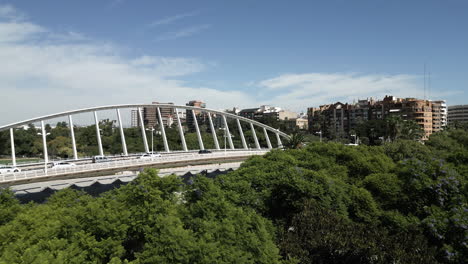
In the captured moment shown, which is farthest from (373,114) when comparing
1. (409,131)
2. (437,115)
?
(409,131)

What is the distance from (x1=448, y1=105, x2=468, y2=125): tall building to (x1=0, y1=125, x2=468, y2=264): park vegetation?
529 feet

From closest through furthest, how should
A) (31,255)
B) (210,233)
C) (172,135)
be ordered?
1. (31,255)
2. (210,233)
3. (172,135)

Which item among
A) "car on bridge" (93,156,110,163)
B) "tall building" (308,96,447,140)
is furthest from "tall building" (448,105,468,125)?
"car on bridge" (93,156,110,163)

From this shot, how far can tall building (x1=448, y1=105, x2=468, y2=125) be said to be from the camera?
150 metres

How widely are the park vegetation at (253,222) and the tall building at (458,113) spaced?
529 ft

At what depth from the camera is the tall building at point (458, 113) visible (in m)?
150

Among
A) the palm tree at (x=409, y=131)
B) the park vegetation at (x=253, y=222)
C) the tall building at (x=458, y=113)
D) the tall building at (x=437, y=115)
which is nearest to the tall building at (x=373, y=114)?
the tall building at (x=437, y=115)

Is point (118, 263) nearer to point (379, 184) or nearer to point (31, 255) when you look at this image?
point (31, 255)

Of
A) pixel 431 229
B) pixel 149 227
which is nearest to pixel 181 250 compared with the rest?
pixel 149 227

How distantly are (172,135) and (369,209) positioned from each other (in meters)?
67.2

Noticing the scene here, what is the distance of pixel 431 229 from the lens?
455 inches

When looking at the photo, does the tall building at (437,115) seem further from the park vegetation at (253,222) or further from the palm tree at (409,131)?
the park vegetation at (253,222)

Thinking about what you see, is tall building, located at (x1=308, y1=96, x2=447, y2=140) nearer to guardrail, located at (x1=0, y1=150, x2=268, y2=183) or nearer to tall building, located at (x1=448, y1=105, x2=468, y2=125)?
tall building, located at (x1=448, y1=105, x2=468, y2=125)

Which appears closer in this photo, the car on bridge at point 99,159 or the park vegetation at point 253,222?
the park vegetation at point 253,222
